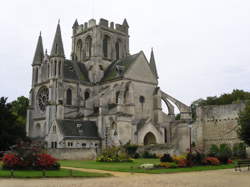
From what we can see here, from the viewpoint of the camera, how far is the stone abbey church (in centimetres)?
5284

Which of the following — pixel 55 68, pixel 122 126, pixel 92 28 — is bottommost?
pixel 122 126

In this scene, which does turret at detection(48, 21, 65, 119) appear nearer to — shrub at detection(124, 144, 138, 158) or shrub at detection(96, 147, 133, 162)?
shrub at detection(124, 144, 138, 158)

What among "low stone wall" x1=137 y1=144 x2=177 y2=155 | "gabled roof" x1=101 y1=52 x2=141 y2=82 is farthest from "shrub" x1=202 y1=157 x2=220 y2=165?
"gabled roof" x1=101 y1=52 x2=141 y2=82

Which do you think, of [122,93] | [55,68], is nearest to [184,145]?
[122,93]

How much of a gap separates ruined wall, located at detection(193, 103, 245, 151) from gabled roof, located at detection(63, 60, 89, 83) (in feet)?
76.8

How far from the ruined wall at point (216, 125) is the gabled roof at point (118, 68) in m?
15.5

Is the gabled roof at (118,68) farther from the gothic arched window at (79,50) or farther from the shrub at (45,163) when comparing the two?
A: the shrub at (45,163)

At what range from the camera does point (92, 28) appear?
69875mm

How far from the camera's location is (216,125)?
168 ft

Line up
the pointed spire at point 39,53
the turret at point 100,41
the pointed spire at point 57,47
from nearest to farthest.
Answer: the pointed spire at point 57,47 → the pointed spire at point 39,53 → the turret at point 100,41

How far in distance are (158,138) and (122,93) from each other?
382 inches

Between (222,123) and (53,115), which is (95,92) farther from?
(222,123)

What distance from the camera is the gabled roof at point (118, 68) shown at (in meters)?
61.3

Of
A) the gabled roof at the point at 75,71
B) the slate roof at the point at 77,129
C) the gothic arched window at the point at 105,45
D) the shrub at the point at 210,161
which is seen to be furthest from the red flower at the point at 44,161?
the gothic arched window at the point at 105,45
